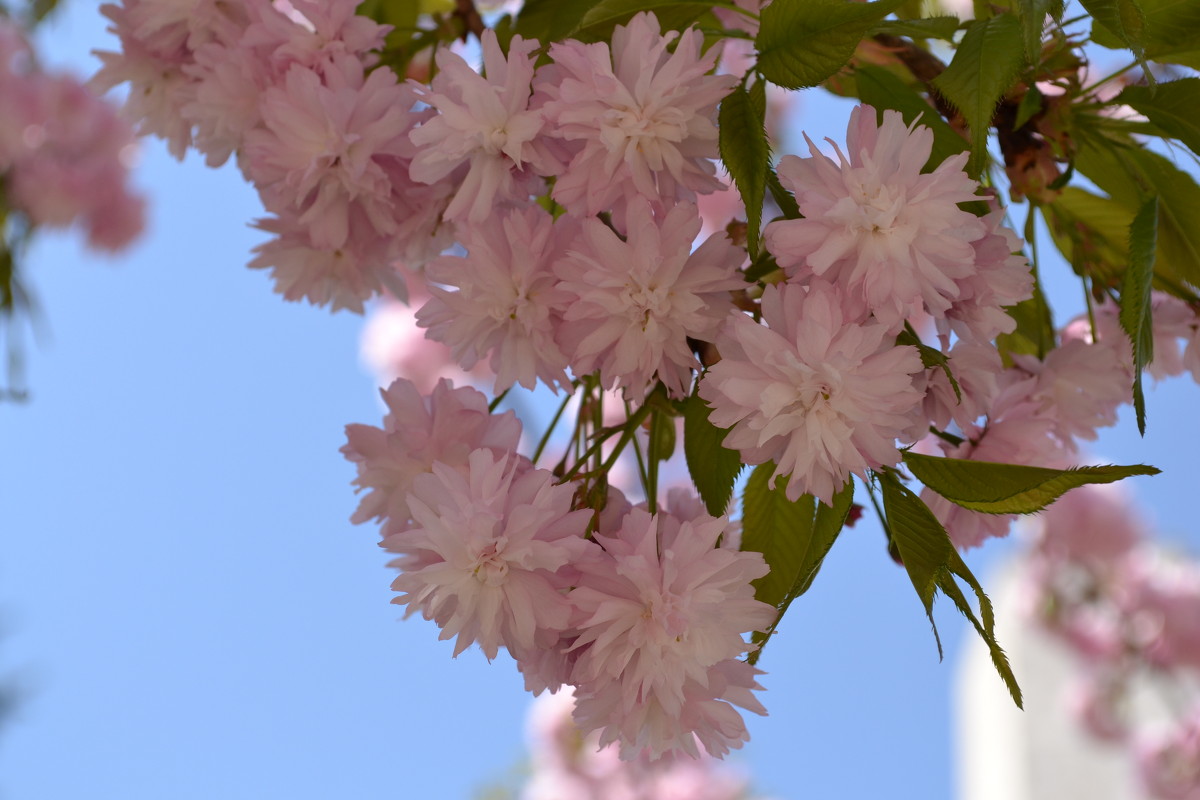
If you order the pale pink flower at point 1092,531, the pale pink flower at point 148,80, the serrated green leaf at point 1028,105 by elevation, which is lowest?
the serrated green leaf at point 1028,105

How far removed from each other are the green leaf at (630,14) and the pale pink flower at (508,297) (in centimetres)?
5

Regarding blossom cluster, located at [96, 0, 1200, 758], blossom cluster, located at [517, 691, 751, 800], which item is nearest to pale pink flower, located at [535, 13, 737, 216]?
blossom cluster, located at [96, 0, 1200, 758]

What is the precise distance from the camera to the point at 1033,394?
321 millimetres

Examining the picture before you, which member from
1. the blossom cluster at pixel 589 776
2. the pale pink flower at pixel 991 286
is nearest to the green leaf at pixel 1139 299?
the pale pink flower at pixel 991 286

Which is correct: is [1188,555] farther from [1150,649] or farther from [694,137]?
[694,137]

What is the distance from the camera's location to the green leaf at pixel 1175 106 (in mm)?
281

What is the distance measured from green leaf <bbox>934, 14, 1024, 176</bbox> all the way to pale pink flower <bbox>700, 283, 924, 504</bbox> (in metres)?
0.05

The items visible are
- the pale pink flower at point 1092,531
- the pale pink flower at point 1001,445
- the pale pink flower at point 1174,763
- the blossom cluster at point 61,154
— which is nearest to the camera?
the pale pink flower at point 1001,445

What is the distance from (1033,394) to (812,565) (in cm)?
13

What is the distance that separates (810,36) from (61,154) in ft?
5.42

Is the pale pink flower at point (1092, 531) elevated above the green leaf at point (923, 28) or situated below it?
above

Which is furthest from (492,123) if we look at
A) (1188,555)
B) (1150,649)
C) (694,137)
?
(1188,555)

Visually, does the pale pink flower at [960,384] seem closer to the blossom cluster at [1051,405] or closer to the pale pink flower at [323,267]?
the blossom cluster at [1051,405]

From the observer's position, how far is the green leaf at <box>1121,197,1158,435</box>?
251mm
